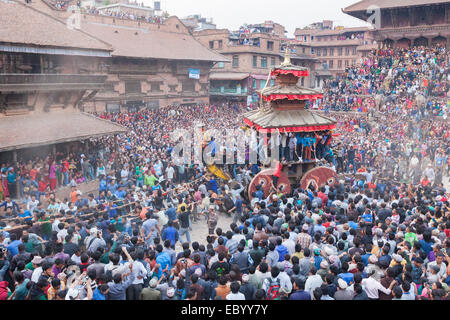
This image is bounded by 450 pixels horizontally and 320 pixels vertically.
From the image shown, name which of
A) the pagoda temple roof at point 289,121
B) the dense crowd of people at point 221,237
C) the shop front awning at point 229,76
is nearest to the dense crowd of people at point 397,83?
the dense crowd of people at point 221,237

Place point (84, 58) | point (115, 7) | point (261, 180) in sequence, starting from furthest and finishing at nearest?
point (115, 7) → point (84, 58) → point (261, 180)

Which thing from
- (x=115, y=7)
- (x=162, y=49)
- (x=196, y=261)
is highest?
(x=115, y=7)

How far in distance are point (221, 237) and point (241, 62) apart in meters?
38.1

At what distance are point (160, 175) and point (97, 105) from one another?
14710 mm

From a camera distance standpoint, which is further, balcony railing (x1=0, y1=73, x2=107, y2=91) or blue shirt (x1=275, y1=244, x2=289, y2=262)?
balcony railing (x1=0, y1=73, x2=107, y2=91)

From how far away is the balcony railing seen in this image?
15.9 metres

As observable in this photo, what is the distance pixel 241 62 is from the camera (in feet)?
144

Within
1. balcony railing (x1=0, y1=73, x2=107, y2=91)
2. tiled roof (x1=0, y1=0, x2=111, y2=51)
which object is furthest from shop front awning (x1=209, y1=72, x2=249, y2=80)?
balcony railing (x1=0, y1=73, x2=107, y2=91)

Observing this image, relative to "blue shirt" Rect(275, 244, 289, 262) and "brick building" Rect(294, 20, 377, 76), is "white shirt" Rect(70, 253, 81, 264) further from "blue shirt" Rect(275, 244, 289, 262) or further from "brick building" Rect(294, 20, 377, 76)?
"brick building" Rect(294, 20, 377, 76)

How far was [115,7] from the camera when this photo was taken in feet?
173

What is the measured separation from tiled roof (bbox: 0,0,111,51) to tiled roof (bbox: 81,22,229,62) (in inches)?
345

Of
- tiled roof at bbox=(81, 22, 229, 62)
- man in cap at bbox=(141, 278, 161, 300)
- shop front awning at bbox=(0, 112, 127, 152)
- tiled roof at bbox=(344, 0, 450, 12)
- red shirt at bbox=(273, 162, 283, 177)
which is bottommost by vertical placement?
man in cap at bbox=(141, 278, 161, 300)
